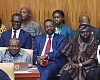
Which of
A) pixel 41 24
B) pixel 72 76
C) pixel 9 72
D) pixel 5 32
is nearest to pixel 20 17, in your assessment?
pixel 5 32

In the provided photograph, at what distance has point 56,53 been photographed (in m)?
6.25

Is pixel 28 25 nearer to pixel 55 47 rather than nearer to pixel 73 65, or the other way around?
pixel 55 47

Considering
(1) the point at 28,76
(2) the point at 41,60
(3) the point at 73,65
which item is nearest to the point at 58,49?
(2) the point at 41,60

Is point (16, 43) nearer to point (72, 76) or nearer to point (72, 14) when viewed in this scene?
point (72, 76)

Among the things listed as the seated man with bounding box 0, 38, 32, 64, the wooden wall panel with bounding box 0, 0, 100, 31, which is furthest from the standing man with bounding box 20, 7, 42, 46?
the seated man with bounding box 0, 38, 32, 64

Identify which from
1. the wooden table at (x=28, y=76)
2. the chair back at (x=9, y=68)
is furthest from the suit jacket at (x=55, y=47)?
the chair back at (x=9, y=68)

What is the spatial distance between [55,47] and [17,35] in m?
0.88

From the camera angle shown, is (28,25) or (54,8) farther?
(54,8)

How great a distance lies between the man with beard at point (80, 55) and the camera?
586 centimetres

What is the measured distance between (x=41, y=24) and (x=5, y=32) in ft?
3.85

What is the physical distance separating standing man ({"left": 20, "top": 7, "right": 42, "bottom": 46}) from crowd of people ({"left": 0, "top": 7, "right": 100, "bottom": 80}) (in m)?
0.06

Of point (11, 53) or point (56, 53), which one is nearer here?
point (11, 53)

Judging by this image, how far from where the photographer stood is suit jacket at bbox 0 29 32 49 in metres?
6.57

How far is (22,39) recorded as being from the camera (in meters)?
6.60
